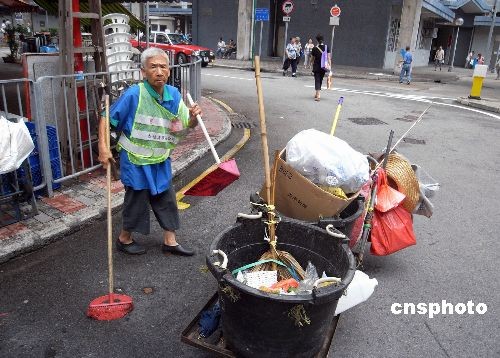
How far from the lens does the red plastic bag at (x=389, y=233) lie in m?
3.64

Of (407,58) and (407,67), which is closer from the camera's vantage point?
(407,58)

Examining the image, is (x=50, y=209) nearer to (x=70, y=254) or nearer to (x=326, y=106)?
(x=70, y=254)

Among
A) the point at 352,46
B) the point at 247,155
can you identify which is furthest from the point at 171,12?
the point at 247,155

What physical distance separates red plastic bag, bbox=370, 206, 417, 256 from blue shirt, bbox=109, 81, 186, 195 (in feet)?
5.81

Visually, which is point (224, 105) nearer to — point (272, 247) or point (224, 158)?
point (224, 158)

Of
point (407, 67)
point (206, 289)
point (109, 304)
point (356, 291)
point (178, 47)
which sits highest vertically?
point (178, 47)

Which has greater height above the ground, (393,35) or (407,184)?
(393,35)

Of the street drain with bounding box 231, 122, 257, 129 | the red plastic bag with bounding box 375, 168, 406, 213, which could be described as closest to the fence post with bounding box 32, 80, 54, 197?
the red plastic bag with bounding box 375, 168, 406, 213

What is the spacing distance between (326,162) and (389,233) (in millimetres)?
Result: 995

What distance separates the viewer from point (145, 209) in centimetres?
369

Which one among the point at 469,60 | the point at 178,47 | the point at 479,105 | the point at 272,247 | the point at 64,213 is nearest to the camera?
the point at 272,247

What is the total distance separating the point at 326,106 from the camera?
12.1 metres

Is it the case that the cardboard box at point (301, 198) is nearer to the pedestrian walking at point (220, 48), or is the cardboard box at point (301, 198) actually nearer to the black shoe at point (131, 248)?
the black shoe at point (131, 248)

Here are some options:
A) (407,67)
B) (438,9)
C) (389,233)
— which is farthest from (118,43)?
(438,9)
